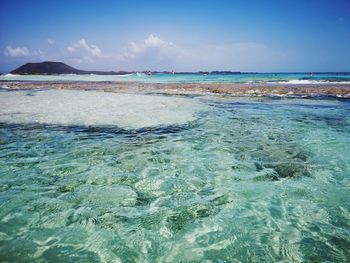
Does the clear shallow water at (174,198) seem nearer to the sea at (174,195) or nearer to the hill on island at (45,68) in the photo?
the sea at (174,195)

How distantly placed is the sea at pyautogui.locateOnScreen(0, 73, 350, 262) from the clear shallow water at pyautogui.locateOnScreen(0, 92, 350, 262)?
2cm

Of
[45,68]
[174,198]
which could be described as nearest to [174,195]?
[174,198]

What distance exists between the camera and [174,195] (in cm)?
458

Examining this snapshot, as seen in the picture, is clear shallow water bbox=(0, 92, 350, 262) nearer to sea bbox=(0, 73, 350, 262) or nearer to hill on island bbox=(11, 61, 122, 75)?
sea bbox=(0, 73, 350, 262)

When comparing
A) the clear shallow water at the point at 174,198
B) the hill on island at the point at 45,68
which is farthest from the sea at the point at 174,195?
the hill on island at the point at 45,68

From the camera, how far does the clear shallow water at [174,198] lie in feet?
10.6

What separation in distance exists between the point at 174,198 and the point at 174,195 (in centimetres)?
11

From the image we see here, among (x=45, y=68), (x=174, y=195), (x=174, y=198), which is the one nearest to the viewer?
(x=174, y=198)

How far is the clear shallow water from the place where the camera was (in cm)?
324

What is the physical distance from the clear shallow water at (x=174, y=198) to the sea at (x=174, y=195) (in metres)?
0.02

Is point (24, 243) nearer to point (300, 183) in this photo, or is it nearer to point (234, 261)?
point (234, 261)

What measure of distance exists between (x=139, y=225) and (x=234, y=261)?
4.48 feet

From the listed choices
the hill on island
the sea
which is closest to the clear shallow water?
the sea

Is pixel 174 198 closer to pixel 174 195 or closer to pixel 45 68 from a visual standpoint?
Answer: pixel 174 195
